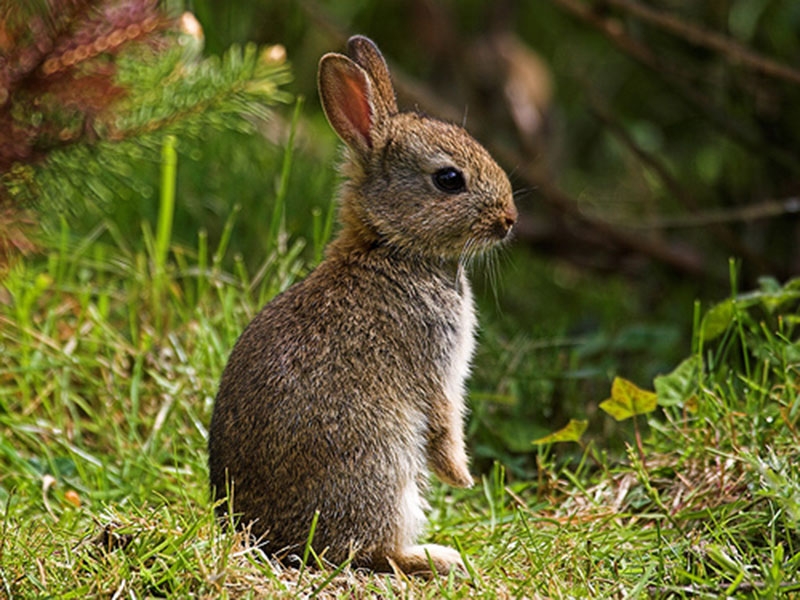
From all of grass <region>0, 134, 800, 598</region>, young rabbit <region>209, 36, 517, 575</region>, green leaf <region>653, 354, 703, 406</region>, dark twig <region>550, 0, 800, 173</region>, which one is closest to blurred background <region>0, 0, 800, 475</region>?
dark twig <region>550, 0, 800, 173</region>

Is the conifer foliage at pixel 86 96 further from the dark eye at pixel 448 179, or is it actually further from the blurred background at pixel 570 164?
the dark eye at pixel 448 179

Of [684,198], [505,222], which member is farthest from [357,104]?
[684,198]

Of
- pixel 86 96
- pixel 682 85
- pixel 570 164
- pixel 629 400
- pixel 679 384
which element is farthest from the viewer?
pixel 570 164

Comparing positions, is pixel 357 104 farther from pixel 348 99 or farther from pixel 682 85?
pixel 682 85

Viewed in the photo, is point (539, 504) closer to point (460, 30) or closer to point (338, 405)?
point (338, 405)

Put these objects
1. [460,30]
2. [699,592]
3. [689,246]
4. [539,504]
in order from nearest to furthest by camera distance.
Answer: [699,592]
[539,504]
[689,246]
[460,30]

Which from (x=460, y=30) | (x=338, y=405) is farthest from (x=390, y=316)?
(x=460, y=30)

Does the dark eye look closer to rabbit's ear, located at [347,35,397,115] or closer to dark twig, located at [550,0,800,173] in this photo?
rabbit's ear, located at [347,35,397,115]
